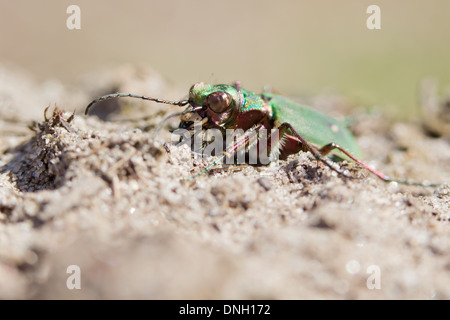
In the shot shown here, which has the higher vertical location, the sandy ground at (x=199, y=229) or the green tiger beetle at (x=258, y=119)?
the green tiger beetle at (x=258, y=119)

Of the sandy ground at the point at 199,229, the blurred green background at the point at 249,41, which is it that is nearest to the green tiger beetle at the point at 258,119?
the sandy ground at the point at 199,229

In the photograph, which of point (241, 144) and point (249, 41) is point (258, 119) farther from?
point (249, 41)

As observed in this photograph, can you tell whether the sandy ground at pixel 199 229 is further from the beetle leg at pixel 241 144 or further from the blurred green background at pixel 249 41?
the blurred green background at pixel 249 41

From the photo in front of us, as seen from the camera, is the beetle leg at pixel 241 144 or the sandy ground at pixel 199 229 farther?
the beetle leg at pixel 241 144

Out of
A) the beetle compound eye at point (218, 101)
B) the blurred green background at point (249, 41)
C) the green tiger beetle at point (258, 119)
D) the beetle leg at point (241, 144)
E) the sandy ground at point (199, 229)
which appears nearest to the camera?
the sandy ground at point (199, 229)

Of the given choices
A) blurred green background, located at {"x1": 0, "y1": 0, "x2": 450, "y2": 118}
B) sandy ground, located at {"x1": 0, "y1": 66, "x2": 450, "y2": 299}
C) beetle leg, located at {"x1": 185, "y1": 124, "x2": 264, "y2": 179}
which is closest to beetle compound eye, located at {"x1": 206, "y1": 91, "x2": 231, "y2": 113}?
beetle leg, located at {"x1": 185, "y1": 124, "x2": 264, "y2": 179}

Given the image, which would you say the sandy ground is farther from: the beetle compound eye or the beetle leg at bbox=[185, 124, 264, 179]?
the beetle compound eye
